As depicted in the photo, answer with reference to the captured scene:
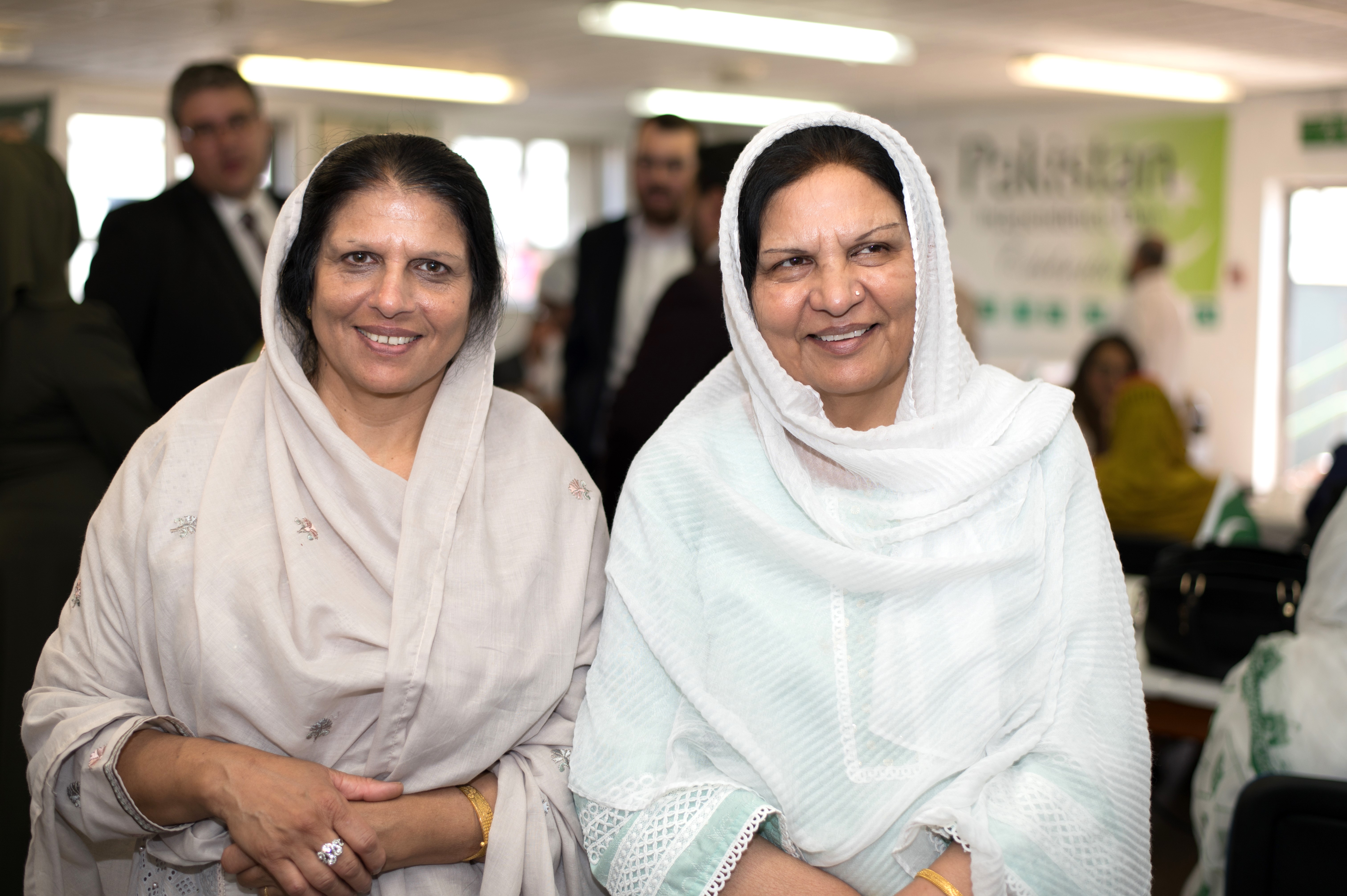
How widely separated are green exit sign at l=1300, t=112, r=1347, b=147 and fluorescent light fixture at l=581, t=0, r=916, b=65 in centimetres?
361

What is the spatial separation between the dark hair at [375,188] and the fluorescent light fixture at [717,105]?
26.9ft

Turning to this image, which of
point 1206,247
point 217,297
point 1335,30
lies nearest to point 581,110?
point 1206,247

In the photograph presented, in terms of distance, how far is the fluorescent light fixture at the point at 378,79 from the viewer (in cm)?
859

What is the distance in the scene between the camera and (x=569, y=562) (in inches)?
68.1

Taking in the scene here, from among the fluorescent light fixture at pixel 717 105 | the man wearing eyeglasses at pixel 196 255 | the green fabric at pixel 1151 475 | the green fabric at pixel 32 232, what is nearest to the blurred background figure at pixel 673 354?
the man wearing eyeglasses at pixel 196 255

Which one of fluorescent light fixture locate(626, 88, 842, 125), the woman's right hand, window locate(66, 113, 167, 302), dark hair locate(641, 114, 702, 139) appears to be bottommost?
the woman's right hand

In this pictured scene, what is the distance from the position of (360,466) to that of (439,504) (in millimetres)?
126

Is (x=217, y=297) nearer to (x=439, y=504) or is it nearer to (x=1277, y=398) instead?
(x=439, y=504)

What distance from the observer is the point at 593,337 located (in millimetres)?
4105

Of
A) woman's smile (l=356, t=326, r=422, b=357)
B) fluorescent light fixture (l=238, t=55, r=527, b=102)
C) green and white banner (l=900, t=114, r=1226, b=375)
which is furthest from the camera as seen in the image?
green and white banner (l=900, t=114, r=1226, b=375)

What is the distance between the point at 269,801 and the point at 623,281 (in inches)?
113

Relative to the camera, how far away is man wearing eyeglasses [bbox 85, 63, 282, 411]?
3.09 meters

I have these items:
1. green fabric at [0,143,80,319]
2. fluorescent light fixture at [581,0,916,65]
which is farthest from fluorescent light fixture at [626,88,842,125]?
green fabric at [0,143,80,319]

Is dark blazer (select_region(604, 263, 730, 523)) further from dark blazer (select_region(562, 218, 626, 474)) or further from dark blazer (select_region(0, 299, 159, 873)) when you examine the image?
dark blazer (select_region(0, 299, 159, 873))
